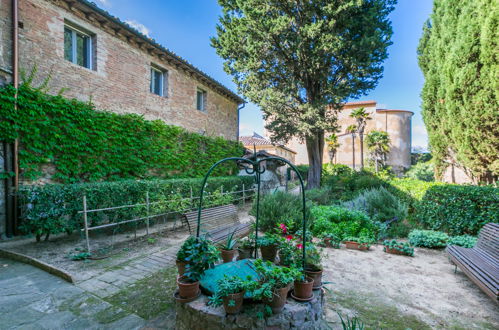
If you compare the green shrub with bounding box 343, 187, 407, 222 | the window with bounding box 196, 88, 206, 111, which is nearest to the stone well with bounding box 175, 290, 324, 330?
the green shrub with bounding box 343, 187, 407, 222

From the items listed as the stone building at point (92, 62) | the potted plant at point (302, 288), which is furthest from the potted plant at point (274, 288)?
the stone building at point (92, 62)

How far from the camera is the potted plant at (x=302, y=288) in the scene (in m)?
2.18

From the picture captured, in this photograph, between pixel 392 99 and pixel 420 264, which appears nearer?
pixel 420 264

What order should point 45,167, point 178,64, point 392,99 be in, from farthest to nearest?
point 392,99 → point 178,64 → point 45,167

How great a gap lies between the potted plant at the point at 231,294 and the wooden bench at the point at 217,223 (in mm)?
2301

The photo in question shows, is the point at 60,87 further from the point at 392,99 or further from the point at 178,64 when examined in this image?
the point at 392,99

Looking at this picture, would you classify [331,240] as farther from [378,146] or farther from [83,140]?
[378,146]

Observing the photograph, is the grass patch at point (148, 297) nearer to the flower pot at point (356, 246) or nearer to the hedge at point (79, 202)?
the hedge at point (79, 202)

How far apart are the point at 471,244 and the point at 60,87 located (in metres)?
10.7

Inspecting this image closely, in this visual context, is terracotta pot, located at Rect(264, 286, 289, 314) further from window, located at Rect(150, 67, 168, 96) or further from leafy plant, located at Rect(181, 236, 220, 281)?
window, located at Rect(150, 67, 168, 96)

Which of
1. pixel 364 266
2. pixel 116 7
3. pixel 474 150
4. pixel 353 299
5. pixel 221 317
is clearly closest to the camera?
pixel 221 317

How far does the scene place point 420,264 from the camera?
4348 millimetres

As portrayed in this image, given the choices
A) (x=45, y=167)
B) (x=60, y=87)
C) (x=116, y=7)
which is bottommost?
(x=45, y=167)

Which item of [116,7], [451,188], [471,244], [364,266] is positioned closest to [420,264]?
[364,266]
